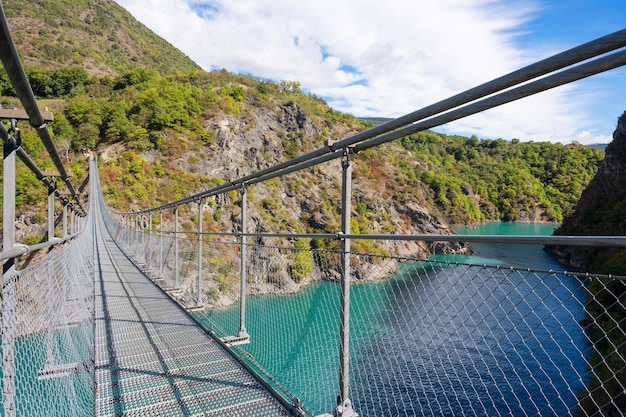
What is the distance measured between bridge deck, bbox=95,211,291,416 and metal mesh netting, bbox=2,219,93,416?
101 millimetres

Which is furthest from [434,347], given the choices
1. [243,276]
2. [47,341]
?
[47,341]

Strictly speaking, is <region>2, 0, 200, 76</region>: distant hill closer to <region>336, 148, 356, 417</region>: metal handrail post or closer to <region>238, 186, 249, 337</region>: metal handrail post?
<region>238, 186, 249, 337</region>: metal handrail post

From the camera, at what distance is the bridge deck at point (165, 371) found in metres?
1.93

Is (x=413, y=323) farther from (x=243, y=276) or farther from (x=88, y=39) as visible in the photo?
(x=88, y=39)

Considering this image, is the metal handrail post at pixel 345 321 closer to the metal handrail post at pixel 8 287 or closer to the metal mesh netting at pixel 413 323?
the metal mesh netting at pixel 413 323

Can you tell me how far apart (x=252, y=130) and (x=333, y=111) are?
23.0 meters

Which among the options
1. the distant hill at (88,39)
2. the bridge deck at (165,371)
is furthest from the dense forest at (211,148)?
the bridge deck at (165,371)

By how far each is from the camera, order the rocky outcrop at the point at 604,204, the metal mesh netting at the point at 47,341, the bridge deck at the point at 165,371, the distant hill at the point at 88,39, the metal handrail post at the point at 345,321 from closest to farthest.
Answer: the metal mesh netting at the point at 47,341 → the metal handrail post at the point at 345,321 → the bridge deck at the point at 165,371 → the rocky outcrop at the point at 604,204 → the distant hill at the point at 88,39

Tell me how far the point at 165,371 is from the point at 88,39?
7527 centimetres

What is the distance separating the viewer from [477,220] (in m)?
60.2

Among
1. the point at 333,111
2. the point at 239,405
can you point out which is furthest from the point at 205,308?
the point at 333,111

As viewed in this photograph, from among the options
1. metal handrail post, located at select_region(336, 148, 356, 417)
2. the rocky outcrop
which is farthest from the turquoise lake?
the rocky outcrop

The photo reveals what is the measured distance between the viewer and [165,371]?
2369mm

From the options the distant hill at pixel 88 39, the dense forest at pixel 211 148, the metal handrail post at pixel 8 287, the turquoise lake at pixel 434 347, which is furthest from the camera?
the distant hill at pixel 88 39
